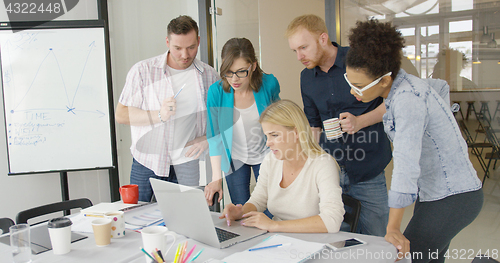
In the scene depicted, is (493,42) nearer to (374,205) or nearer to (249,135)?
(374,205)

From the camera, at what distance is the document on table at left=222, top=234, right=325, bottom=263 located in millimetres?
1080

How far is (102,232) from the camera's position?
1.27 metres

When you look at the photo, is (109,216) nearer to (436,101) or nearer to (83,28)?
(436,101)

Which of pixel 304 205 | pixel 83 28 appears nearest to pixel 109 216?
pixel 304 205

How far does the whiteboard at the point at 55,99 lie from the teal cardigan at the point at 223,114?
113 cm

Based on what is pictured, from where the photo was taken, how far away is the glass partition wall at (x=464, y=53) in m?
2.24

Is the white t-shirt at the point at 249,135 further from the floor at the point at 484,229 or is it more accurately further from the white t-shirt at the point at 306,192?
the floor at the point at 484,229

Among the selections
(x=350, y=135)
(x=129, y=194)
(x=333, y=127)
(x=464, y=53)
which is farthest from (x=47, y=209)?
(x=464, y=53)

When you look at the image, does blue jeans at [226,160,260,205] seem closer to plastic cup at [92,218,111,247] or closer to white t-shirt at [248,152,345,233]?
white t-shirt at [248,152,345,233]

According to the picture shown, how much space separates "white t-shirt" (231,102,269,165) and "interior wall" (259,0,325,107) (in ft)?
4.68

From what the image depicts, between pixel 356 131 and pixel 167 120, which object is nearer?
pixel 356 131

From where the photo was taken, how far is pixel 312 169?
1630 millimetres

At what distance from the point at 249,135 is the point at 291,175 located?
591mm

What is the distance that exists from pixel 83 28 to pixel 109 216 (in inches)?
80.6
